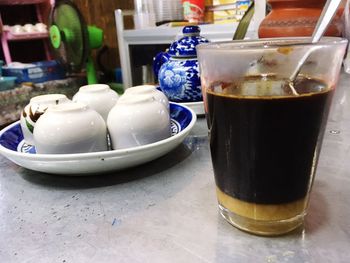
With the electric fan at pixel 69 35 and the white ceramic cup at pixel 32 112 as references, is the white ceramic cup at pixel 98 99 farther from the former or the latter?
the electric fan at pixel 69 35

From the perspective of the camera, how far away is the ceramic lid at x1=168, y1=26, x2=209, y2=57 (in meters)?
0.68

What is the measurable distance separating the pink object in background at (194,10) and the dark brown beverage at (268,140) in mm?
1572

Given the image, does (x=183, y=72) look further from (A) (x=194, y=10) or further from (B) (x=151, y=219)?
(A) (x=194, y=10)

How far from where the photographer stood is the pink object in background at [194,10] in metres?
1.73

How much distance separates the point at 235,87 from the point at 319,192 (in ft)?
0.56

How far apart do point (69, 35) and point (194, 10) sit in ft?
2.31

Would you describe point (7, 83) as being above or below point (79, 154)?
below

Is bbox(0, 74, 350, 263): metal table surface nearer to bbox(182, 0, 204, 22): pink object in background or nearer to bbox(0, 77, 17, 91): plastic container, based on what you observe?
bbox(0, 77, 17, 91): plastic container

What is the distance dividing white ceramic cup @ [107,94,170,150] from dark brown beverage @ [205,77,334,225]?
0.16 metres

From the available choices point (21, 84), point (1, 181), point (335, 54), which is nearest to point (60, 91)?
point (21, 84)

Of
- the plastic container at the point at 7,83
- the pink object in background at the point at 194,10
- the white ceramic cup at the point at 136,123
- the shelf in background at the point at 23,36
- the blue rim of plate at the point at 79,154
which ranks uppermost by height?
the pink object in background at the point at 194,10

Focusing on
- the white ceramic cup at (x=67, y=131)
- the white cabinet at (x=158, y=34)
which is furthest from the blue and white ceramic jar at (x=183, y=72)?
the white cabinet at (x=158, y=34)

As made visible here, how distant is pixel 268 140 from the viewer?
0.85 ft

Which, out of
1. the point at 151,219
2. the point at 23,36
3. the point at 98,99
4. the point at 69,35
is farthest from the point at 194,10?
the point at 151,219
